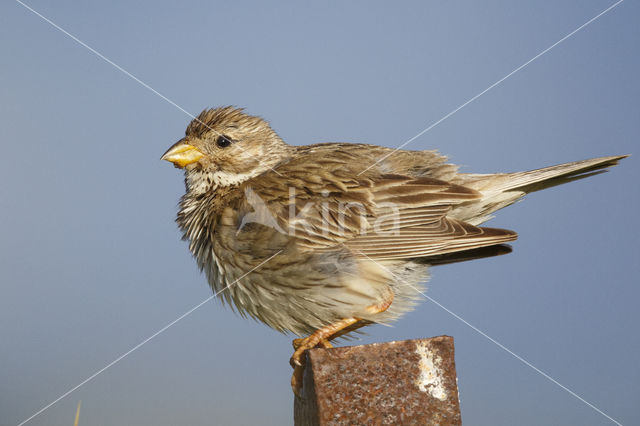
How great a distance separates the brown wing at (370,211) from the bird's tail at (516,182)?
24 cm

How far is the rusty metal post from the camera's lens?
4.06 meters

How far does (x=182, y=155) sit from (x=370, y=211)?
5.88ft

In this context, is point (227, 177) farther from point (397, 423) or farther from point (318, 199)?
point (397, 423)

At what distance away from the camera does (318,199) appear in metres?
5.55

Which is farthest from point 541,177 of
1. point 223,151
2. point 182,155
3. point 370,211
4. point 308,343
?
point 182,155

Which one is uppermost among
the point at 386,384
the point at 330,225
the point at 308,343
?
the point at 330,225

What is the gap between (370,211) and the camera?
5.50m

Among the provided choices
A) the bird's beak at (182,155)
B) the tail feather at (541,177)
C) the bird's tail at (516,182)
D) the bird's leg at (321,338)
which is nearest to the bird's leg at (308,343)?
the bird's leg at (321,338)

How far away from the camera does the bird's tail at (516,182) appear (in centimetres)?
571

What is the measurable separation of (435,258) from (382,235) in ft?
2.00

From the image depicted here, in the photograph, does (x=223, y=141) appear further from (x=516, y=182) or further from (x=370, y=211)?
(x=516, y=182)

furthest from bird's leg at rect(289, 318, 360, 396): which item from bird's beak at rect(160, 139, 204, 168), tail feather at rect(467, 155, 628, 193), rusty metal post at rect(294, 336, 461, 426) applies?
bird's beak at rect(160, 139, 204, 168)

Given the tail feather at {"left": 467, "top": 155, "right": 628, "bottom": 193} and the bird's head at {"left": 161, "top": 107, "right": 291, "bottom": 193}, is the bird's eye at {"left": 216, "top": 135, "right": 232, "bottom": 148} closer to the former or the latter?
the bird's head at {"left": 161, "top": 107, "right": 291, "bottom": 193}

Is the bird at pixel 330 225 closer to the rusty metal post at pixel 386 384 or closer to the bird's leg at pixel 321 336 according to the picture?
the bird's leg at pixel 321 336
